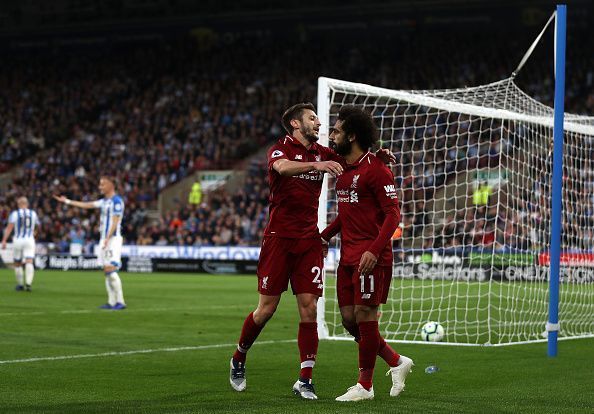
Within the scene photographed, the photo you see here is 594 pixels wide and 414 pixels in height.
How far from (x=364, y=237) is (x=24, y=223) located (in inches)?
653

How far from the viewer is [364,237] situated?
25.3 ft

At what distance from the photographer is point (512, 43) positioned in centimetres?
4131

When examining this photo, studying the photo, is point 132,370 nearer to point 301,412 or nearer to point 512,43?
point 301,412

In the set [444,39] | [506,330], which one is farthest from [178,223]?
[506,330]

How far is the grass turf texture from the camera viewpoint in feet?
23.6

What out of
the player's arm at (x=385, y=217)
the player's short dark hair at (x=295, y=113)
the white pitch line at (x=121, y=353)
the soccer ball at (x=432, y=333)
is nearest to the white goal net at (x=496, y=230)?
the soccer ball at (x=432, y=333)

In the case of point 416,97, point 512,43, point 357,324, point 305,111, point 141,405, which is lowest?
point 141,405

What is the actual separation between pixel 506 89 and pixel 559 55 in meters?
1.62

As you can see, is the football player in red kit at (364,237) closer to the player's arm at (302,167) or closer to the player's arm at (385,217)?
the player's arm at (385,217)

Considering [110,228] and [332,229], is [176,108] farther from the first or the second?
[332,229]

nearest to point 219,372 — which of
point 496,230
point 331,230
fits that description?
point 331,230

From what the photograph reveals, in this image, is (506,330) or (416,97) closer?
(416,97)

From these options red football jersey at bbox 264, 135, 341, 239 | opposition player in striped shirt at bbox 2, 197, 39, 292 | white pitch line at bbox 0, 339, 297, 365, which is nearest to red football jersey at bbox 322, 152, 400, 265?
red football jersey at bbox 264, 135, 341, 239

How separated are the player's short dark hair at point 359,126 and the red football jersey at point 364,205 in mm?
115
